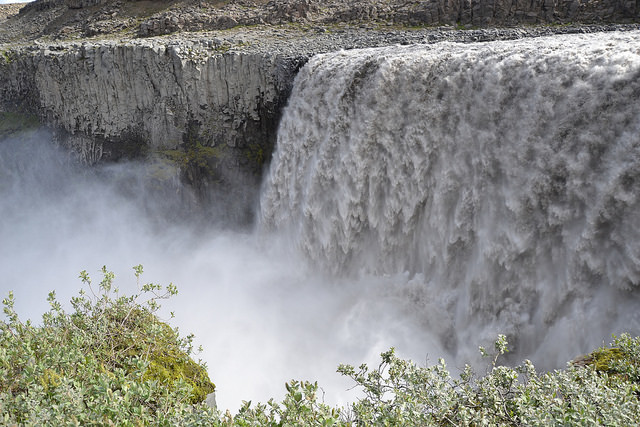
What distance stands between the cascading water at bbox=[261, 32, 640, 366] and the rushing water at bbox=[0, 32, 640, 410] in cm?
3

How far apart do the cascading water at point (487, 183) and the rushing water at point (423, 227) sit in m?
0.03

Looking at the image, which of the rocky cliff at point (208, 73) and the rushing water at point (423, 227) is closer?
the rushing water at point (423, 227)

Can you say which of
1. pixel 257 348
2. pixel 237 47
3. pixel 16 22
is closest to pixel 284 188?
pixel 257 348

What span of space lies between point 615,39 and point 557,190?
310cm

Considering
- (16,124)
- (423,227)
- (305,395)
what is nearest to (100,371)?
(305,395)

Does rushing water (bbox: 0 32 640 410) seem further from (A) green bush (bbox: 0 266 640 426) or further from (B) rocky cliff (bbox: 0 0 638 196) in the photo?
(A) green bush (bbox: 0 266 640 426)

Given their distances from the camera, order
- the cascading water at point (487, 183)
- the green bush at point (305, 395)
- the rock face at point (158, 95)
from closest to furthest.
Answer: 1. the green bush at point (305, 395)
2. the cascading water at point (487, 183)
3. the rock face at point (158, 95)

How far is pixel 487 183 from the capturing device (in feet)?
26.9

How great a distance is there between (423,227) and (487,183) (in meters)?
2.08

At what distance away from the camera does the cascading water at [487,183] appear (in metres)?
6.43

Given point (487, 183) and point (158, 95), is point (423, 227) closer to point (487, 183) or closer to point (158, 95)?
point (487, 183)

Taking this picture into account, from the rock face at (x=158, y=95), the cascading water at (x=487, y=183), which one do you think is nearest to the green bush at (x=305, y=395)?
the cascading water at (x=487, y=183)

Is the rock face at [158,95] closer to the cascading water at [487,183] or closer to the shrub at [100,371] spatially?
the cascading water at [487,183]

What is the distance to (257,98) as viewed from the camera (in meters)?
15.5
